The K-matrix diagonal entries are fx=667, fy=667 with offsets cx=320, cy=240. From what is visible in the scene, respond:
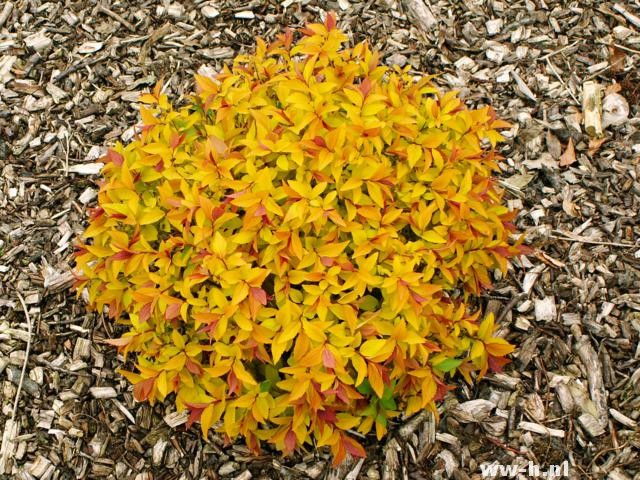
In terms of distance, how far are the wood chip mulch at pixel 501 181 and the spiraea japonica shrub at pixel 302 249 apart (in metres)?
0.44

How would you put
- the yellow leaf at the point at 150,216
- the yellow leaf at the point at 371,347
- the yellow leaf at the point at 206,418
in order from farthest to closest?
1. the yellow leaf at the point at 150,216
2. the yellow leaf at the point at 206,418
3. the yellow leaf at the point at 371,347

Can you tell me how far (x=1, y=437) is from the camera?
3.27 m

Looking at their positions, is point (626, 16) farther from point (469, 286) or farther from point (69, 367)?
point (69, 367)

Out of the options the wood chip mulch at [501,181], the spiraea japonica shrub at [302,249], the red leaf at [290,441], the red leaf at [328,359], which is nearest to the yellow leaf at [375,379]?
the spiraea japonica shrub at [302,249]

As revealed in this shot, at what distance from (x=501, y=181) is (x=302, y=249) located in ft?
5.71

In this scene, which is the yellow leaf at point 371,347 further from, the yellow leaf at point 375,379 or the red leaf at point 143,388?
the red leaf at point 143,388

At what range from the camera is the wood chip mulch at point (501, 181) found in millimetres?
3104

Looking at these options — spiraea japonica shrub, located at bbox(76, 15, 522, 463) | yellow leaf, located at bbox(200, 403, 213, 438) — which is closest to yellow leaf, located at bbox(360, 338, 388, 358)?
spiraea japonica shrub, located at bbox(76, 15, 522, 463)

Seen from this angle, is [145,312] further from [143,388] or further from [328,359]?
[328,359]

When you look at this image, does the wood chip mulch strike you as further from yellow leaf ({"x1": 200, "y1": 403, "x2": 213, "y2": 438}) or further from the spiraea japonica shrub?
yellow leaf ({"x1": 200, "y1": 403, "x2": 213, "y2": 438})

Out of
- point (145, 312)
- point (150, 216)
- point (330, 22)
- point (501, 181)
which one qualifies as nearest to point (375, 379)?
→ point (145, 312)

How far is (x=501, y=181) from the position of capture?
12.5ft

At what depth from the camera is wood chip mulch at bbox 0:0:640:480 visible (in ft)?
10.2

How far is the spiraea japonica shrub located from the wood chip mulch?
44 cm
